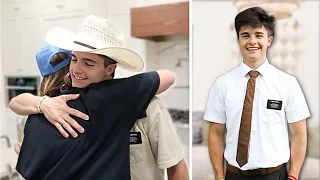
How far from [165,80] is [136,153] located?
1.04ft

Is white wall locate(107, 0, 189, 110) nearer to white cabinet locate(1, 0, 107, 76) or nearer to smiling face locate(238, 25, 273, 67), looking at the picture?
white cabinet locate(1, 0, 107, 76)

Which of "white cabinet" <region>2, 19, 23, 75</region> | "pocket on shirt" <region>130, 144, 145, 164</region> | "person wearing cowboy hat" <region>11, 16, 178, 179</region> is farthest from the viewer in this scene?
"white cabinet" <region>2, 19, 23, 75</region>

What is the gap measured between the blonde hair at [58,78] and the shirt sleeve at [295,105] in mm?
894

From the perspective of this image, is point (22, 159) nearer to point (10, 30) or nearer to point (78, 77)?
point (78, 77)

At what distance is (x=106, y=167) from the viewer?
138cm

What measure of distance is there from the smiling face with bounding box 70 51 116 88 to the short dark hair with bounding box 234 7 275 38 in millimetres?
540

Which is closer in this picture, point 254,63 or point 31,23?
point 254,63

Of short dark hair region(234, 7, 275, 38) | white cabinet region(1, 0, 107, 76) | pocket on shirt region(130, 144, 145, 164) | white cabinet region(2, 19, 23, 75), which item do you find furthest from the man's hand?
short dark hair region(234, 7, 275, 38)

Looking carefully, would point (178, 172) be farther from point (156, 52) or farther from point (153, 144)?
point (156, 52)

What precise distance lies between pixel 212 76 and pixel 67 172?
2.26 feet

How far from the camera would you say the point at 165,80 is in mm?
1410

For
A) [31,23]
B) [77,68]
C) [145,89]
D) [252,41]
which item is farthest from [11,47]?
[252,41]

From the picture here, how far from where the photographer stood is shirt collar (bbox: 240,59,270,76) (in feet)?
4.58

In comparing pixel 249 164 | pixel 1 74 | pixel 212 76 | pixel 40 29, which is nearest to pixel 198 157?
pixel 249 164
